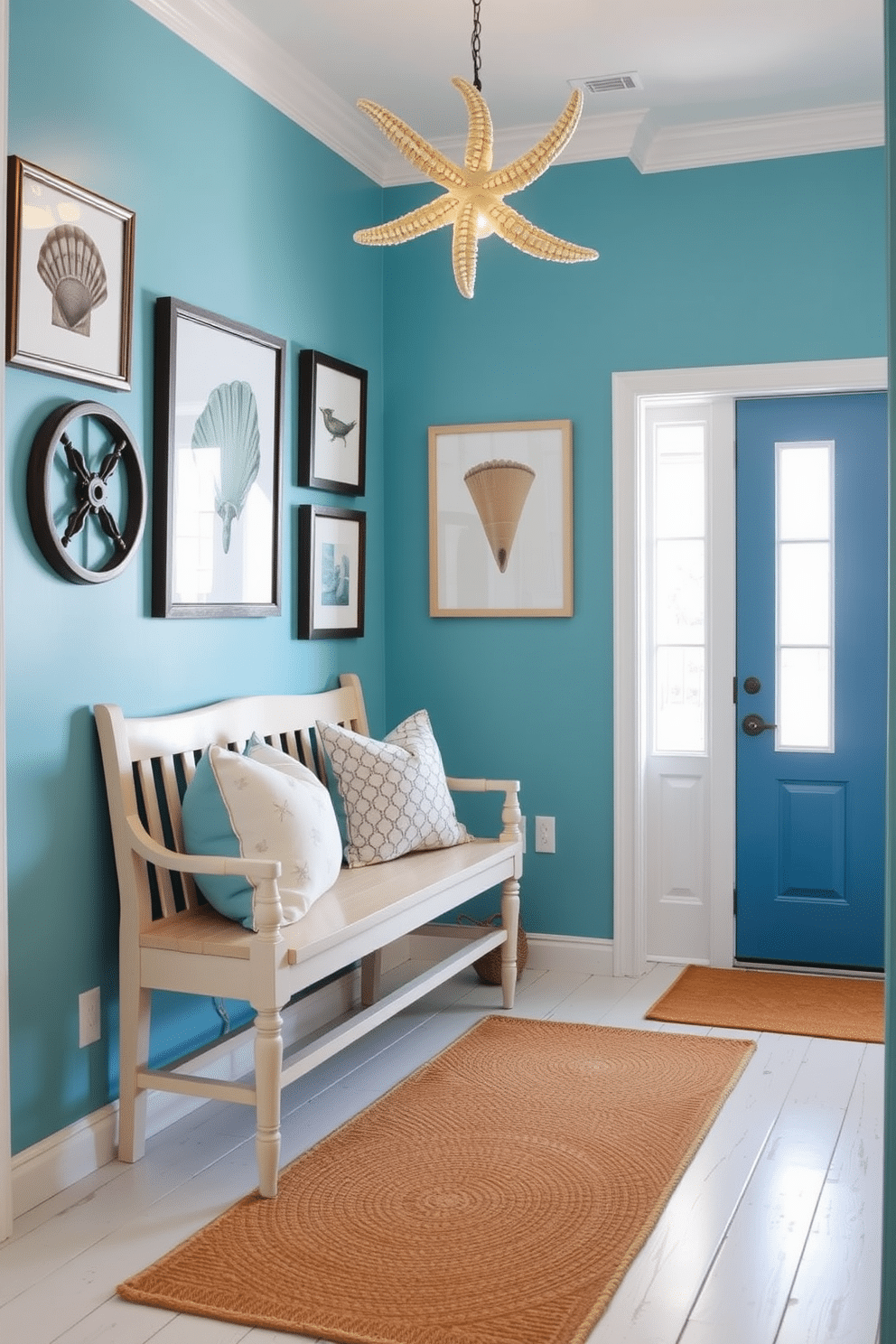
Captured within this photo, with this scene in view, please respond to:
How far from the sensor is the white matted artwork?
14.4 feet

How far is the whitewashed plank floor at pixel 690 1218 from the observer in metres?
2.18

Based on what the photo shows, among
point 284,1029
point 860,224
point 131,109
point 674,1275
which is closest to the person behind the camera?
point 674,1275

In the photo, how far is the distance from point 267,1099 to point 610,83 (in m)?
3.05

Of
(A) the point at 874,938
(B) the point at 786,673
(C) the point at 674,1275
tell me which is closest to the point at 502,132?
(B) the point at 786,673

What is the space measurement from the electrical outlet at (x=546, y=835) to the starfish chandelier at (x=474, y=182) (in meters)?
2.07

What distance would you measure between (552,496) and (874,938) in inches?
71.4

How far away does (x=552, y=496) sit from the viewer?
4402 mm

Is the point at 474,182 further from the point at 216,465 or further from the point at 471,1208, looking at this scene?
the point at 471,1208

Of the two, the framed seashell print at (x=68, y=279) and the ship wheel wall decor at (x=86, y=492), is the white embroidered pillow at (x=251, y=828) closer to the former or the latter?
the ship wheel wall decor at (x=86, y=492)

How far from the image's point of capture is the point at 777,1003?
4004 millimetres

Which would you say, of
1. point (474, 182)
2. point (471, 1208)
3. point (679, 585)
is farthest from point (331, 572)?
point (471, 1208)

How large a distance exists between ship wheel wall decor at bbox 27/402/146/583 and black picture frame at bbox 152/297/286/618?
0.43 ft

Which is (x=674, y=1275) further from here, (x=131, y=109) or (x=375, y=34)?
(x=375, y=34)

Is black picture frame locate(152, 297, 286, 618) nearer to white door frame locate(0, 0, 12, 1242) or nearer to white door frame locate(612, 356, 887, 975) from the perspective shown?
white door frame locate(0, 0, 12, 1242)
